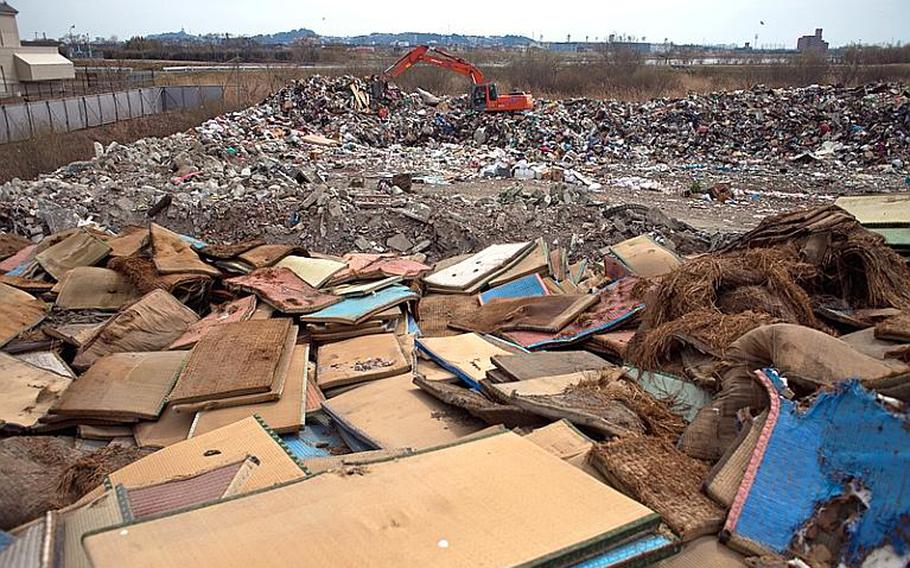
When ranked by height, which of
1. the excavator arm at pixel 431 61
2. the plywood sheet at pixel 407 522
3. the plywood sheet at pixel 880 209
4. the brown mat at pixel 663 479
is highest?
the excavator arm at pixel 431 61

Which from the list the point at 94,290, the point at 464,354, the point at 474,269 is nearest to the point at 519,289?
the point at 474,269

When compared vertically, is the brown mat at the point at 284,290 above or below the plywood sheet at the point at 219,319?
above

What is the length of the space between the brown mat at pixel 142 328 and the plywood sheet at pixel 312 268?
0.95 m

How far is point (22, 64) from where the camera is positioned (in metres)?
27.0

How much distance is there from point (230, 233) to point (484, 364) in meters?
6.23

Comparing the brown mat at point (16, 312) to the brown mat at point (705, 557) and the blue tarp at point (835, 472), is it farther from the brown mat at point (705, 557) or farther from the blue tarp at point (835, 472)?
the blue tarp at point (835, 472)

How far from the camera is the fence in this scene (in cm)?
1519

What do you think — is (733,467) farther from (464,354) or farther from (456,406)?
(464,354)

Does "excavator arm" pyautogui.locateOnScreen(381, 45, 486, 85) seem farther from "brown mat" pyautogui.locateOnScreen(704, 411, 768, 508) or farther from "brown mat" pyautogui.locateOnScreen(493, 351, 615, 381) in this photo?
"brown mat" pyautogui.locateOnScreen(704, 411, 768, 508)

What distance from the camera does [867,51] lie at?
35.0 metres

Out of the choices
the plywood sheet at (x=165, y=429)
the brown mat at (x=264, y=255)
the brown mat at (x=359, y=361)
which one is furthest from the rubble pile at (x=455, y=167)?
the plywood sheet at (x=165, y=429)

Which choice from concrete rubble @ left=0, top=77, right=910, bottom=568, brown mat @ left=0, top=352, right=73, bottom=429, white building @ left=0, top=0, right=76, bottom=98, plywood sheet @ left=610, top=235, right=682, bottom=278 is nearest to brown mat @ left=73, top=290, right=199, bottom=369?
concrete rubble @ left=0, top=77, right=910, bottom=568

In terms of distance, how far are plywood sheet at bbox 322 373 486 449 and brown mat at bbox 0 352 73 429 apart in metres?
1.75

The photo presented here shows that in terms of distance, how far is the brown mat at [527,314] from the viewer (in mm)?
4930
